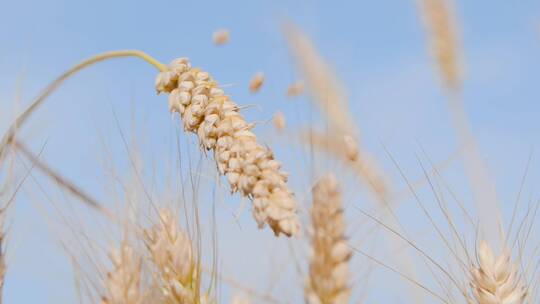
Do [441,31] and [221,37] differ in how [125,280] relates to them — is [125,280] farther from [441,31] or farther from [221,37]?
[441,31]

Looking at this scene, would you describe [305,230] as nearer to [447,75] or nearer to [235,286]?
[235,286]

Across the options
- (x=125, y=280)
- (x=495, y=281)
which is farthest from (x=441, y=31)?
(x=125, y=280)

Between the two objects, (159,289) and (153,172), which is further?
(153,172)

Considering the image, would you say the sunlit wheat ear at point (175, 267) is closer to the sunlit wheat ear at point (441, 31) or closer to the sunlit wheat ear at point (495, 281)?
the sunlit wheat ear at point (495, 281)

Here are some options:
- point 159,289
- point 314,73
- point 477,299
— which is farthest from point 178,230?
point 314,73

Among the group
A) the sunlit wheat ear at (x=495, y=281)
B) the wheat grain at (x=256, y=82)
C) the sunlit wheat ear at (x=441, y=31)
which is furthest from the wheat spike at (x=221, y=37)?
the sunlit wheat ear at (x=441, y=31)

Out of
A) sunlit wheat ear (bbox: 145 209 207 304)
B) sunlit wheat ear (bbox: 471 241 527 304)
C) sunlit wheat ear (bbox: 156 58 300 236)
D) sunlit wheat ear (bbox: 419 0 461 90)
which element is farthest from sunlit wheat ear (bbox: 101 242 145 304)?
sunlit wheat ear (bbox: 419 0 461 90)
